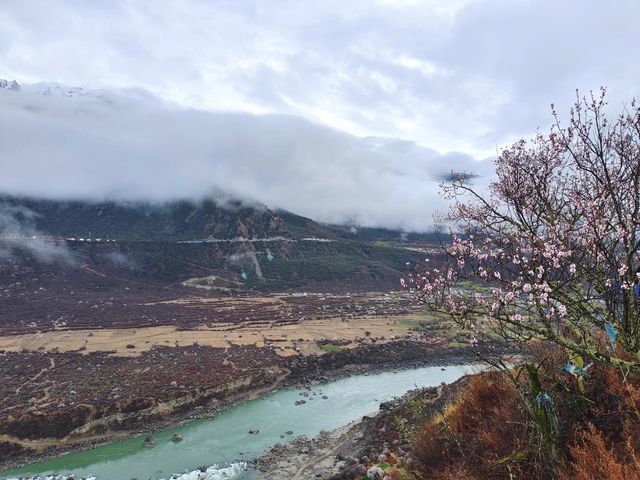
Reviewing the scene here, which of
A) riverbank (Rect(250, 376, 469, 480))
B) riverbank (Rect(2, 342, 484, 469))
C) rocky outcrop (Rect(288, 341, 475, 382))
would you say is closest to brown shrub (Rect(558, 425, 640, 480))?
riverbank (Rect(250, 376, 469, 480))

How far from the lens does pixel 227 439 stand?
23.3m

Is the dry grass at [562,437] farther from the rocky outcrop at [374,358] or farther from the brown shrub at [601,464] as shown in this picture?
the rocky outcrop at [374,358]

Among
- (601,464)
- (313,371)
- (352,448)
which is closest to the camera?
(601,464)

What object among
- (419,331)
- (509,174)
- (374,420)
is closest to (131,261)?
(419,331)

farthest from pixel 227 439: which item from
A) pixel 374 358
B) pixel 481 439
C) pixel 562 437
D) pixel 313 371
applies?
pixel 562 437

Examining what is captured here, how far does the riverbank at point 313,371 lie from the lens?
23078mm

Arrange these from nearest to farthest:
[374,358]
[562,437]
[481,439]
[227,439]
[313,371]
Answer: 1. [562,437]
2. [481,439]
3. [227,439]
4. [313,371]
5. [374,358]

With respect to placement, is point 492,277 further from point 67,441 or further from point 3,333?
point 3,333

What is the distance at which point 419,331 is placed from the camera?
53375mm

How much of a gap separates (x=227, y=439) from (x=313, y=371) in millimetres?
14496

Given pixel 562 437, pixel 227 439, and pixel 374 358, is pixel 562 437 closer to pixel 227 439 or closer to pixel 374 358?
pixel 227 439

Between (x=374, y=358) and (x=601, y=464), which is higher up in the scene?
(x=601, y=464)

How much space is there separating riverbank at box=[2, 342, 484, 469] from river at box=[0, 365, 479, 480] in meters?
0.77

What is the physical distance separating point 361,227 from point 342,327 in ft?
461
